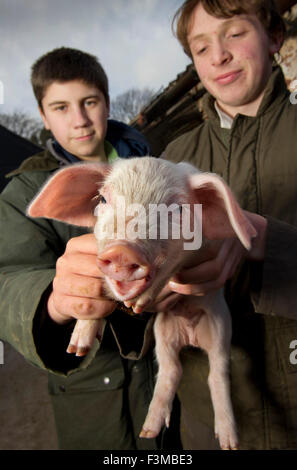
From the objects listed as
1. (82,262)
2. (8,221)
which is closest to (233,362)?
(82,262)

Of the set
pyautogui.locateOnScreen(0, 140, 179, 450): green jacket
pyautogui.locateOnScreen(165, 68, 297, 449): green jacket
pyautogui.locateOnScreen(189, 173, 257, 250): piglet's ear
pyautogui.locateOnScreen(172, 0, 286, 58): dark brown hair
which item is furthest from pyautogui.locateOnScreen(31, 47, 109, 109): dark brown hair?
pyautogui.locateOnScreen(189, 173, 257, 250): piglet's ear

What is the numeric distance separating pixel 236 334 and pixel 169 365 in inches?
12.9

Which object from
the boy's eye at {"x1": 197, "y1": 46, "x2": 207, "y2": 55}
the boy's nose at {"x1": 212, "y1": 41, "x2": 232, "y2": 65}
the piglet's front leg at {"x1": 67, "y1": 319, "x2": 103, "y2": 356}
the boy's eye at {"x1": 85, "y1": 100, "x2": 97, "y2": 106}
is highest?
the boy's eye at {"x1": 197, "y1": 46, "x2": 207, "y2": 55}

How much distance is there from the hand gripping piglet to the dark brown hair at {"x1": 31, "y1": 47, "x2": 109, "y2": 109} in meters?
0.79

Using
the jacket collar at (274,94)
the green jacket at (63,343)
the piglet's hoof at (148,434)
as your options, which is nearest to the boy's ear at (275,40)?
the jacket collar at (274,94)

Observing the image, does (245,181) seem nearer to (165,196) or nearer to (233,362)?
(165,196)

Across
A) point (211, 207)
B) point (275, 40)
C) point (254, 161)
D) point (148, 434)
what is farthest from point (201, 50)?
point (148, 434)

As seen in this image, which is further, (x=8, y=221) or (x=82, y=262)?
(x=8, y=221)

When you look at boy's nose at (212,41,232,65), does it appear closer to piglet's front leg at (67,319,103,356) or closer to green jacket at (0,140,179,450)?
green jacket at (0,140,179,450)

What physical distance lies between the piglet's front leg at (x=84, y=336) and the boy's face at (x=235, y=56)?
3.42ft

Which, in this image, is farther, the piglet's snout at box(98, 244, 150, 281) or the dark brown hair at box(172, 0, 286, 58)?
the dark brown hair at box(172, 0, 286, 58)

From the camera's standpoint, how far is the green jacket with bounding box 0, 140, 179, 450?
101 centimetres

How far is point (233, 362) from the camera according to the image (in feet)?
4.34

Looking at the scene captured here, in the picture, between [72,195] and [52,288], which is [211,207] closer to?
[72,195]
